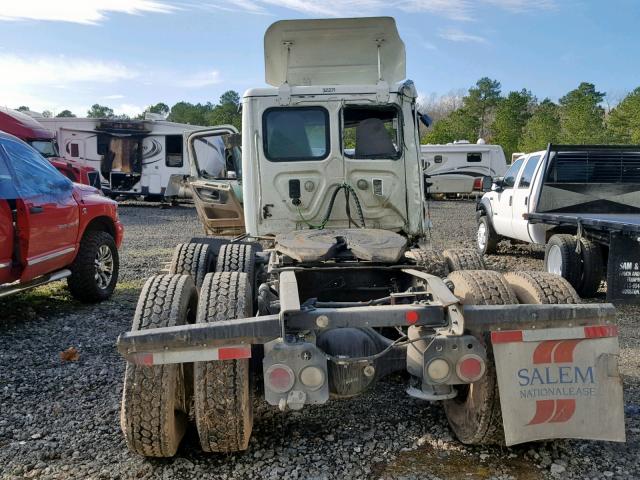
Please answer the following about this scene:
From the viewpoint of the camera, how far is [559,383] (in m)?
2.97

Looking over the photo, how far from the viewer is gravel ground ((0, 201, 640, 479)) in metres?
3.12

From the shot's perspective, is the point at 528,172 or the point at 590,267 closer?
the point at 590,267

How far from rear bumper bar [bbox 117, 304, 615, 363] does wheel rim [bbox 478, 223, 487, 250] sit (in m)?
8.90

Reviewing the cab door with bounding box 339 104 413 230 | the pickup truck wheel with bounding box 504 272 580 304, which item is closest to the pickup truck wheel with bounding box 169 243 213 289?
the cab door with bounding box 339 104 413 230

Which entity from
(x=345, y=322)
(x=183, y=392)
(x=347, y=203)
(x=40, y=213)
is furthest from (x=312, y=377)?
(x=40, y=213)

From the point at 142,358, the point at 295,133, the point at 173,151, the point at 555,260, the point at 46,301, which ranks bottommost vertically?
the point at 46,301

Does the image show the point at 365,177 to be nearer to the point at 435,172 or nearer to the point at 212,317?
the point at 212,317

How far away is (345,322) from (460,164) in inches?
979

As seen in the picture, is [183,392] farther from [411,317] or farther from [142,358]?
[411,317]

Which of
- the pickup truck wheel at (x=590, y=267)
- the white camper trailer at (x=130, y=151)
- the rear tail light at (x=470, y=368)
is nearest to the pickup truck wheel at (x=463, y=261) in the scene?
the rear tail light at (x=470, y=368)

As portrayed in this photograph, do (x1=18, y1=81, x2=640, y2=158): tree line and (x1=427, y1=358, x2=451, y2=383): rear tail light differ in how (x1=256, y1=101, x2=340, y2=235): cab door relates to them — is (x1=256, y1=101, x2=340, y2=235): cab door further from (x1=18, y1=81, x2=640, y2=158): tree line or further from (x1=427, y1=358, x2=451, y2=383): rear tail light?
(x1=18, y1=81, x2=640, y2=158): tree line

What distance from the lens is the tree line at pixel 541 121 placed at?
29203 millimetres

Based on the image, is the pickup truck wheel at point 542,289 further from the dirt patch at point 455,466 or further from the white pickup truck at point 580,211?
the white pickup truck at point 580,211

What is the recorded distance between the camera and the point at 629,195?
29.3 feet
